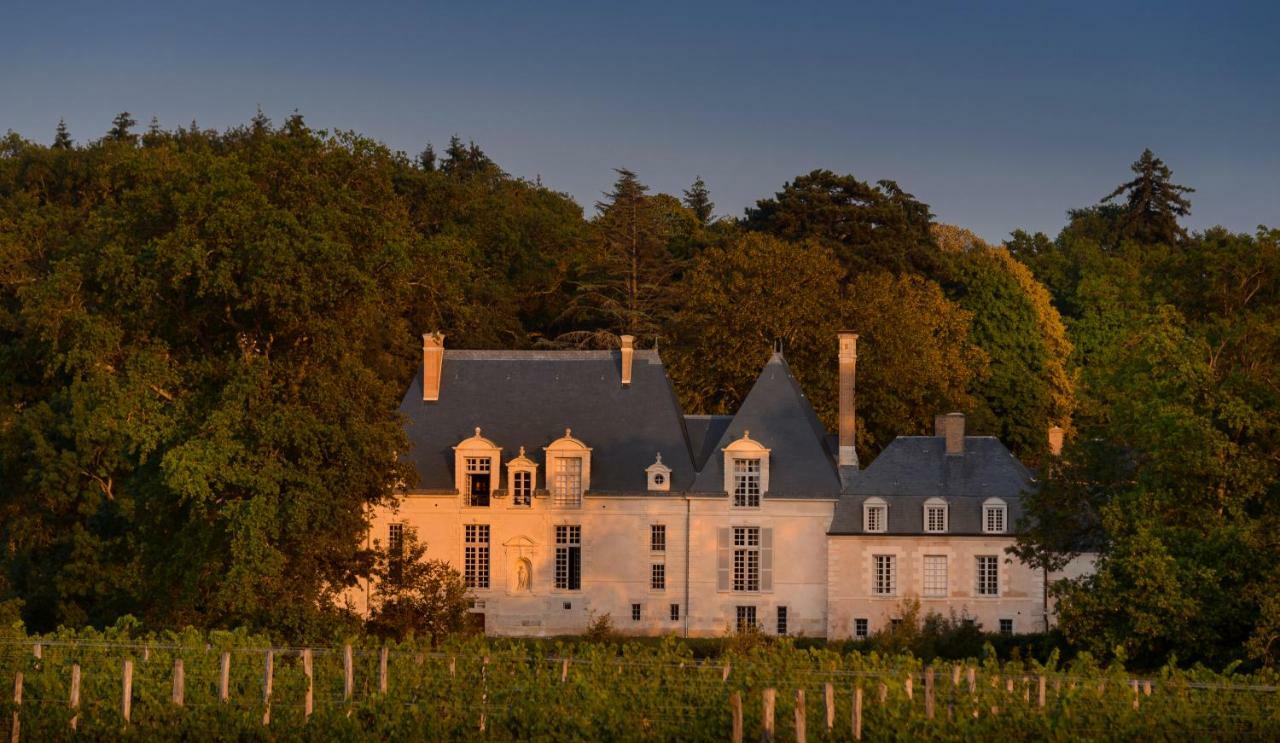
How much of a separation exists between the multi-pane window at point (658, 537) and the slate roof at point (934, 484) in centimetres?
458

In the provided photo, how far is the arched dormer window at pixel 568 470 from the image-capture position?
5697 cm

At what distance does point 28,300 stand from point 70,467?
6.19m

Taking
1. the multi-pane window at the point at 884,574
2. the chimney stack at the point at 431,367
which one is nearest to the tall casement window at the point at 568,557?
the chimney stack at the point at 431,367

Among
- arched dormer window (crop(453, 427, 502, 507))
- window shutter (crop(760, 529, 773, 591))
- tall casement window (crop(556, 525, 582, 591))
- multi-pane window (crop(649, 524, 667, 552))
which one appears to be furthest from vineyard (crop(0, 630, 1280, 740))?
arched dormer window (crop(453, 427, 502, 507))

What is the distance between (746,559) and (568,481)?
17.3 ft

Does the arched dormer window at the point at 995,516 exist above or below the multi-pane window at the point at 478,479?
below

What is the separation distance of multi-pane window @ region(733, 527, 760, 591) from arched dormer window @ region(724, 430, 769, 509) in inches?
29.6

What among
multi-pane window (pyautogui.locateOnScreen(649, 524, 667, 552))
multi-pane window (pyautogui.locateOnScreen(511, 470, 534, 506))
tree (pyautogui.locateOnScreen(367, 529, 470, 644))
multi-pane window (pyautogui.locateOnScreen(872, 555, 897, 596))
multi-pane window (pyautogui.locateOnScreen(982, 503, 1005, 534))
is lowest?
tree (pyautogui.locateOnScreen(367, 529, 470, 644))

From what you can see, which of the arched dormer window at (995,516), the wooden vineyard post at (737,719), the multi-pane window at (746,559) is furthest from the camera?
the multi-pane window at (746,559)

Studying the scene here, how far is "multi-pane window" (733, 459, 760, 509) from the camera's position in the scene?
56.6 meters

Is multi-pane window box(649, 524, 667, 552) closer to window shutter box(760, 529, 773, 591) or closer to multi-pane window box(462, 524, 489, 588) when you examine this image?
window shutter box(760, 529, 773, 591)

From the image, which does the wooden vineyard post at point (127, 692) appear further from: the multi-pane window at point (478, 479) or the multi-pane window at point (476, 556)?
the multi-pane window at point (478, 479)

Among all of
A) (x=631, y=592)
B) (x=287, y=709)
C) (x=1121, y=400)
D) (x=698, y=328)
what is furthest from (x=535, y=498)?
(x=287, y=709)

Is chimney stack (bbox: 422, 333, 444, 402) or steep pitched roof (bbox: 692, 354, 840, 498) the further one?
chimney stack (bbox: 422, 333, 444, 402)
